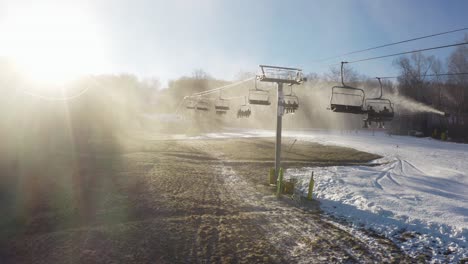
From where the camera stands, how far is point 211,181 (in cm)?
1480

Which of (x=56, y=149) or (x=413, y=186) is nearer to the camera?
(x=413, y=186)

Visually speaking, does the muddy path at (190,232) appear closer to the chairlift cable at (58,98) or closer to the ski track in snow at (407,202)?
the ski track in snow at (407,202)

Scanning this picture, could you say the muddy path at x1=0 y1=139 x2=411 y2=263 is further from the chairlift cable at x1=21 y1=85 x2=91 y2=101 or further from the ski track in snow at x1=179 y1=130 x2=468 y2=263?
the chairlift cable at x1=21 y1=85 x2=91 y2=101

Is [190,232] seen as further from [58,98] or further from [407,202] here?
[58,98]

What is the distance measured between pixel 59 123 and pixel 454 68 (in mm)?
62578

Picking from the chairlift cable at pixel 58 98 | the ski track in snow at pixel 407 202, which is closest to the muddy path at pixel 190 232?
the ski track in snow at pixel 407 202

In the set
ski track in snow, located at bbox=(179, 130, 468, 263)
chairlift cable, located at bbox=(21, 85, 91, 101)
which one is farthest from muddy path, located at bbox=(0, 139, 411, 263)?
chairlift cable, located at bbox=(21, 85, 91, 101)

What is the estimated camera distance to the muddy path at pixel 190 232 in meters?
6.64

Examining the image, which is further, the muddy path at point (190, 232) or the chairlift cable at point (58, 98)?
the chairlift cable at point (58, 98)

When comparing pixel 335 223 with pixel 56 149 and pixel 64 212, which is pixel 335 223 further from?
pixel 56 149

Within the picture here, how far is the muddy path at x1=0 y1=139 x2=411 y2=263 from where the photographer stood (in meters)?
6.64

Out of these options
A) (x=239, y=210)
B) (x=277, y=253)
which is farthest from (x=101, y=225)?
(x=277, y=253)

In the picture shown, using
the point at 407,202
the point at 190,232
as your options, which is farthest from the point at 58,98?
the point at 407,202

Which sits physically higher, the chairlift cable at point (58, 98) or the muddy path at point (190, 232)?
the chairlift cable at point (58, 98)
